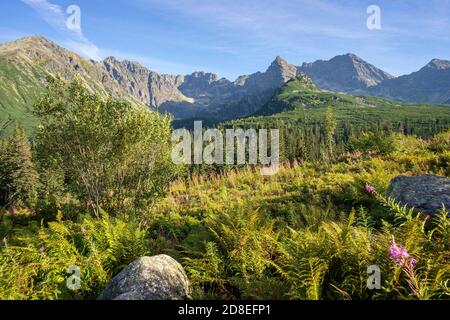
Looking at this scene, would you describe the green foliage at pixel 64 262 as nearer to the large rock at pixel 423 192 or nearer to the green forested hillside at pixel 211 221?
the green forested hillside at pixel 211 221

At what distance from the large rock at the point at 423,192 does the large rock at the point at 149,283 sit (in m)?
6.30

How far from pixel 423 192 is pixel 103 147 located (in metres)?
9.96

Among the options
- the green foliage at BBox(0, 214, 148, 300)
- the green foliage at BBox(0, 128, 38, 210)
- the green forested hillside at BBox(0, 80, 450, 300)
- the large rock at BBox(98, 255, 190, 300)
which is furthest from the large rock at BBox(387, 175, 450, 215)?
the green foliage at BBox(0, 128, 38, 210)

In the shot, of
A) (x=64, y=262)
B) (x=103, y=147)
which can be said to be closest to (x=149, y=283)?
(x=64, y=262)

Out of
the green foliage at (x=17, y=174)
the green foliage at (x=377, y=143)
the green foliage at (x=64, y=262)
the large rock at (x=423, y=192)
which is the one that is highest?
the green foliage at (x=377, y=143)

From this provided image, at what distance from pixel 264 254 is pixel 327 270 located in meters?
1.91

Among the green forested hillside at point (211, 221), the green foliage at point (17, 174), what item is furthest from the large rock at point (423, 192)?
the green foliage at point (17, 174)

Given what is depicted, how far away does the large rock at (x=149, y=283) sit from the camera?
17.5ft

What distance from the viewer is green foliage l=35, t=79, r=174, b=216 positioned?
11.0 m

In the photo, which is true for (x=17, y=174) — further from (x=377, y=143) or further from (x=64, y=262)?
(x=64, y=262)

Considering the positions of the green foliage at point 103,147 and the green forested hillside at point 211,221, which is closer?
the green forested hillside at point 211,221

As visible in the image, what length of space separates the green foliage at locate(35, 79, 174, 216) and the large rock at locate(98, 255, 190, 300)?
4.91 metres
